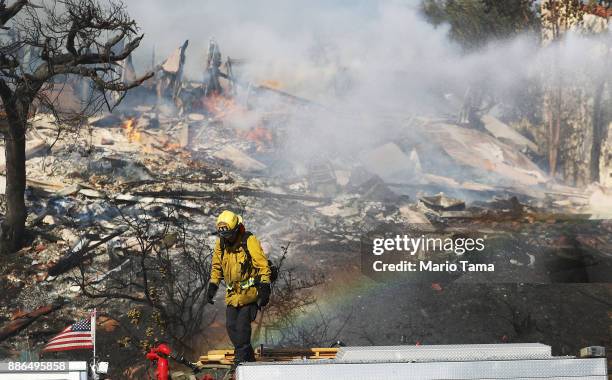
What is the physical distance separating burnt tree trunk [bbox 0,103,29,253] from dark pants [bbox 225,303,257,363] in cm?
599

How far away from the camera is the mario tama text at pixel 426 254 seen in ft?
47.0

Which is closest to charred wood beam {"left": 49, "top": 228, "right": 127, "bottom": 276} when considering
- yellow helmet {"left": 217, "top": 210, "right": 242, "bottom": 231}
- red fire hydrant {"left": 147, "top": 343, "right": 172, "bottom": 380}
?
yellow helmet {"left": 217, "top": 210, "right": 242, "bottom": 231}

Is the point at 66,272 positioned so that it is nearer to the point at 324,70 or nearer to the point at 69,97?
the point at 69,97

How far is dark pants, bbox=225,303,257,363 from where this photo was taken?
8.42 meters

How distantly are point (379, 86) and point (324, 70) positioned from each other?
3.31 ft

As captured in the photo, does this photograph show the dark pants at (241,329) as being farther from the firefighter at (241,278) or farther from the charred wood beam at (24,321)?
the charred wood beam at (24,321)

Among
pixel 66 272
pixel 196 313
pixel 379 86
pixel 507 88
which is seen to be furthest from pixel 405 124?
pixel 66 272

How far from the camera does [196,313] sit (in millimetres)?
13055

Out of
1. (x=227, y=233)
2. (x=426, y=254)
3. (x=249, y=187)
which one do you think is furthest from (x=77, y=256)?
(x=227, y=233)

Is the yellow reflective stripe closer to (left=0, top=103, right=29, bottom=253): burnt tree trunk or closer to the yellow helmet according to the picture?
the yellow helmet

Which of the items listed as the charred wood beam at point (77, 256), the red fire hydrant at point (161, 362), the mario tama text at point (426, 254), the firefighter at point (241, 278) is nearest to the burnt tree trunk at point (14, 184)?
the charred wood beam at point (77, 256)

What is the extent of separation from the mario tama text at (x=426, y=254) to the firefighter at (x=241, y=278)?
18.8 feet

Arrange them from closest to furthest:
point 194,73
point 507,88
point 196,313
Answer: point 196,313 < point 194,73 < point 507,88

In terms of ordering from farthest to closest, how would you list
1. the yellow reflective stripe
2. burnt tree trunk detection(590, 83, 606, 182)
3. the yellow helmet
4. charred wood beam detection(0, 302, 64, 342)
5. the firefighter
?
burnt tree trunk detection(590, 83, 606, 182)
charred wood beam detection(0, 302, 64, 342)
the yellow reflective stripe
the firefighter
the yellow helmet
